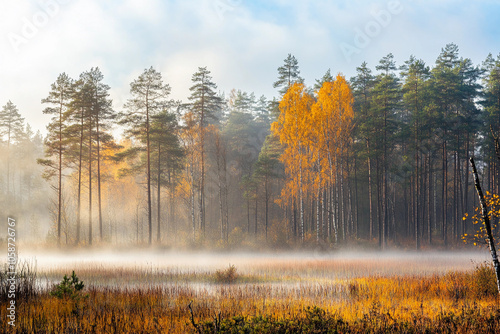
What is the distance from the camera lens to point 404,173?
37.8 m

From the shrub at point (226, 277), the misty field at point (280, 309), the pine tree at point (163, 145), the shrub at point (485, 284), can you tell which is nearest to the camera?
the misty field at point (280, 309)

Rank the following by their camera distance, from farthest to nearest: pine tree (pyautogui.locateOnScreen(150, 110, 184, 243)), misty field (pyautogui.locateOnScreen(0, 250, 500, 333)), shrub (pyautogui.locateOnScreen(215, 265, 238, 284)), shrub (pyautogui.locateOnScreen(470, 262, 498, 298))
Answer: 1. pine tree (pyautogui.locateOnScreen(150, 110, 184, 243))
2. shrub (pyautogui.locateOnScreen(215, 265, 238, 284))
3. shrub (pyautogui.locateOnScreen(470, 262, 498, 298))
4. misty field (pyautogui.locateOnScreen(0, 250, 500, 333))

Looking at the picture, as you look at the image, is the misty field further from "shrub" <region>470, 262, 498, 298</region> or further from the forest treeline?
the forest treeline

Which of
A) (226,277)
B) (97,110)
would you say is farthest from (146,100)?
(226,277)

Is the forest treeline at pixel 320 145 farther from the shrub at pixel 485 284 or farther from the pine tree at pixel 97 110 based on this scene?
the shrub at pixel 485 284

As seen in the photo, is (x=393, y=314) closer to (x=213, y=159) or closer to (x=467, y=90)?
(x=467, y=90)

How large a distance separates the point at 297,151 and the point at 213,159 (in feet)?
63.6

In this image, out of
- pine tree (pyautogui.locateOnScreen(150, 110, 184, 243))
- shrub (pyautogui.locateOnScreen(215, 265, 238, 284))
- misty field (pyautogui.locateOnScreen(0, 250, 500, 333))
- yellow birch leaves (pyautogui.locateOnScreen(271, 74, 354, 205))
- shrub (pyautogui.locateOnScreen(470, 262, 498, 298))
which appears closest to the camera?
misty field (pyautogui.locateOnScreen(0, 250, 500, 333))

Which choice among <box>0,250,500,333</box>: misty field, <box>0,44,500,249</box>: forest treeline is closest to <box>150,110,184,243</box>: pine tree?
<box>0,44,500,249</box>: forest treeline

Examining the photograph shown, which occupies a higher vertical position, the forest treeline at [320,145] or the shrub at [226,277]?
the forest treeline at [320,145]

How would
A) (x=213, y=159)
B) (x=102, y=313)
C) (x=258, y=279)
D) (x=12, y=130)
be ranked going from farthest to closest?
(x=12, y=130)
(x=213, y=159)
(x=258, y=279)
(x=102, y=313)

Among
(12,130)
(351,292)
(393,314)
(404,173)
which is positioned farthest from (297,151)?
(12,130)

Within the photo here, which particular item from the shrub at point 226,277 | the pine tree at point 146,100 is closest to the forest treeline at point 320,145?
the pine tree at point 146,100

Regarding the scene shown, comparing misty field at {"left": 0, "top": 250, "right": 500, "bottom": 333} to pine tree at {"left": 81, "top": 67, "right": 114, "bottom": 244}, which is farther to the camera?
pine tree at {"left": 81, "top": 67, "right": 114, "bottom": 244}
